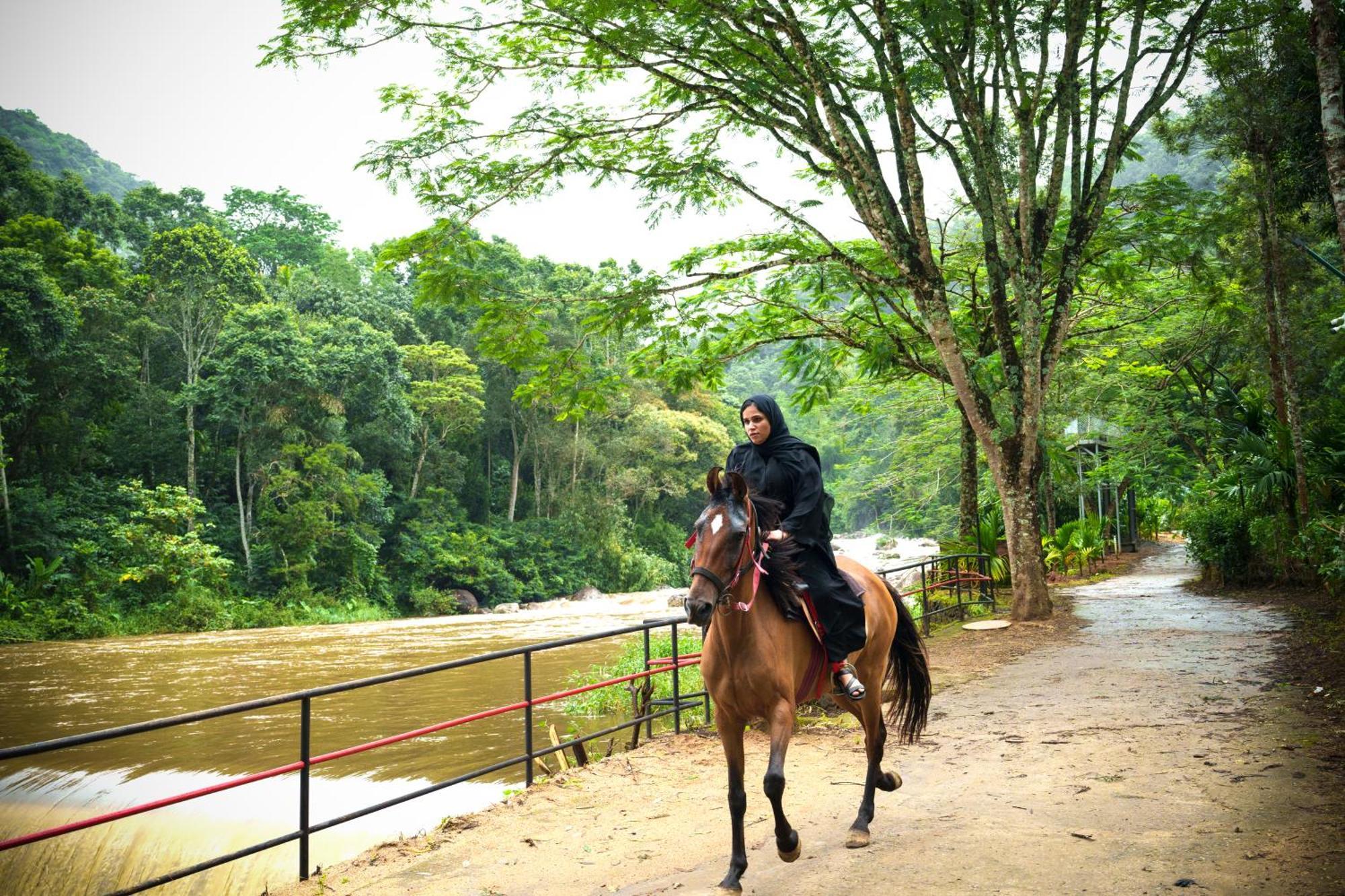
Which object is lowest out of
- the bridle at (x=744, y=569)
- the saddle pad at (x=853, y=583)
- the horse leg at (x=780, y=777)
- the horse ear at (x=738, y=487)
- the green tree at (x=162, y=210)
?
the horse leg at (x=780, y=777)

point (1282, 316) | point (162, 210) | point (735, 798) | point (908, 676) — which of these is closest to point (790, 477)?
point (735, 798)

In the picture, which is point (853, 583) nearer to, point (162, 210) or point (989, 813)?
point (989, 813)

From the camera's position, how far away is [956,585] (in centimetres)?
1580

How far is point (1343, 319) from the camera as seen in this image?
824cm

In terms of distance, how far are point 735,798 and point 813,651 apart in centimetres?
101

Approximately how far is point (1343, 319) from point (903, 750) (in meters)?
5.84

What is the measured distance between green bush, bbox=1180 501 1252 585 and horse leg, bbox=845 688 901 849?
579 inches

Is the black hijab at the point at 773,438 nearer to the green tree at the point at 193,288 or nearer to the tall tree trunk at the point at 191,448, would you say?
the green tree at the point at 193,288

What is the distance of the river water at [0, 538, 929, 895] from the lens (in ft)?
30.4

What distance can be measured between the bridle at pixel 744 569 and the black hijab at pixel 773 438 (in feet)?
1.95

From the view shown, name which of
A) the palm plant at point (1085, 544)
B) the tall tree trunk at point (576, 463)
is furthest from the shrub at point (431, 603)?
the palm plant at point (1085, 544)

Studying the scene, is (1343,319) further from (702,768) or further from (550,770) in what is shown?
(550,770)

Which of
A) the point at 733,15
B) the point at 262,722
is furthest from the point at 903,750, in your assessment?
the point at 262,722

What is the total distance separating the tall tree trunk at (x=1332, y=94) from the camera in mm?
5891
